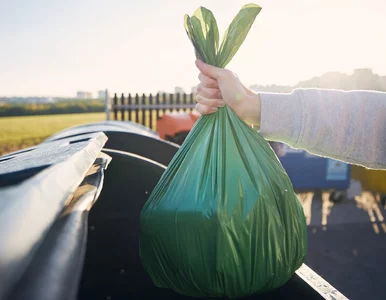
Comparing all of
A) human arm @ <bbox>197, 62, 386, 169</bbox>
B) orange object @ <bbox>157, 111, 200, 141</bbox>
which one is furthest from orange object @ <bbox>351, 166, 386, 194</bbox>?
human arm @ <bbox>197, 62, 386, 169</bbox>

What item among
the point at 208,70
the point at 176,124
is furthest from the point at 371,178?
the point at 208,70

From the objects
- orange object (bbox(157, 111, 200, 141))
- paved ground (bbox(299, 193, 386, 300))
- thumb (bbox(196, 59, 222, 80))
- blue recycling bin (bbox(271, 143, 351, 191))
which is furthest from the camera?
orange object (bbox(157, 111, 200, 141))

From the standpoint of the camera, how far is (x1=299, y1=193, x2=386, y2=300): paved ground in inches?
126

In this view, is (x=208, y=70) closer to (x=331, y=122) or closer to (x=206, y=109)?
(x=206, y=109)

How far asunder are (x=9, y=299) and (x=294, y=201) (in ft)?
3.08

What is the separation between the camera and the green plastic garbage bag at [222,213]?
3.60 ft

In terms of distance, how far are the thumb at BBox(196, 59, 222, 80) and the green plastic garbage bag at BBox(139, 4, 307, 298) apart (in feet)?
0.11

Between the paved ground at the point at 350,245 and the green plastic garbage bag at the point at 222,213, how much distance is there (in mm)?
2178

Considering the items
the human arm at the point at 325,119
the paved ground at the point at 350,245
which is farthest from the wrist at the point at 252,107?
the paved ground at the point at 350,245

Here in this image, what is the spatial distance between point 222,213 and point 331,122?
0.48m

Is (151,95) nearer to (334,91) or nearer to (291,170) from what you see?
(291,170)

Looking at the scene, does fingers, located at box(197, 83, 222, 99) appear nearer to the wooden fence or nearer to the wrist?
the wrist

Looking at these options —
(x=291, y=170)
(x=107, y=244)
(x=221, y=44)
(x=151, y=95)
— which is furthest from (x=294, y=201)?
(x=151, y=95)

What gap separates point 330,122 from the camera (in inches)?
50.3
